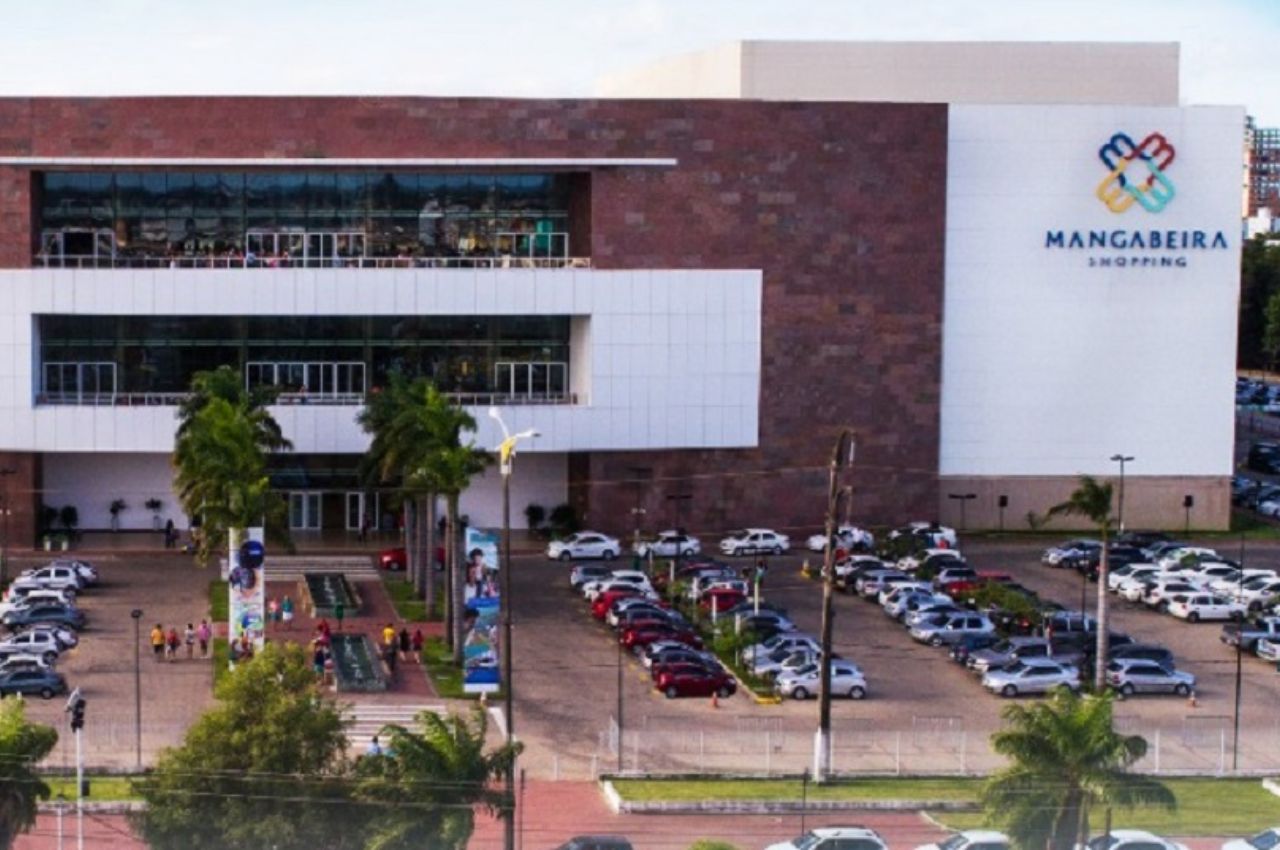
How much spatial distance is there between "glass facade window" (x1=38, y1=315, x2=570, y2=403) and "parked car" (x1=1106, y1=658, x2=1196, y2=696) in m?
26.3

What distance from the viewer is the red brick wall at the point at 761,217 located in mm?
77312

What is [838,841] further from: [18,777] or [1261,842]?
[18,777]

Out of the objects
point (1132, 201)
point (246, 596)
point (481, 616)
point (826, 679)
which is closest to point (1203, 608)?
point (1132, 201)

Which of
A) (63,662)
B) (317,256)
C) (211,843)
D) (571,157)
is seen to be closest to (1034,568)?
(571,157)

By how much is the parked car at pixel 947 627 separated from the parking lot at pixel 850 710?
341mm

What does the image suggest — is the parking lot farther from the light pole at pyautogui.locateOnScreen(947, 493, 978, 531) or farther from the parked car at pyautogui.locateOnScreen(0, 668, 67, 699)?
the light pole at pyautogui.locateOnScreen(947, 493, 978, 531)

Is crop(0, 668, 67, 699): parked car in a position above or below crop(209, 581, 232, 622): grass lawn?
below

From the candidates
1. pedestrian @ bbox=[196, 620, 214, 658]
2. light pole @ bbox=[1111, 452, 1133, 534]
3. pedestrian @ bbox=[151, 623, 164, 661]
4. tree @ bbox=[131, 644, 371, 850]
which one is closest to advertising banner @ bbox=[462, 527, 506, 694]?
pedestrian @ bbox=[196, 620, 214, 658]

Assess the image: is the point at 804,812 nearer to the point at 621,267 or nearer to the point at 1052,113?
the point at 621,267

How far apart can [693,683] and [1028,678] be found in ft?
27.4

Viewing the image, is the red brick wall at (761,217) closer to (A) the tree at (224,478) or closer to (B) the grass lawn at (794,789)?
(A) the tree at (224,478)

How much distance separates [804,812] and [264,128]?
37.7 m

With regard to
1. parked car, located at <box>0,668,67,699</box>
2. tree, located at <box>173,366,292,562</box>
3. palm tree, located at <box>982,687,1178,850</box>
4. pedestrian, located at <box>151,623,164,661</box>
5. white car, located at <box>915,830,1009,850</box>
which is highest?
tree, located at <box>173,366,292,562</box>

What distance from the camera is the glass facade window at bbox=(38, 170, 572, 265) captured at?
79.8 meters
